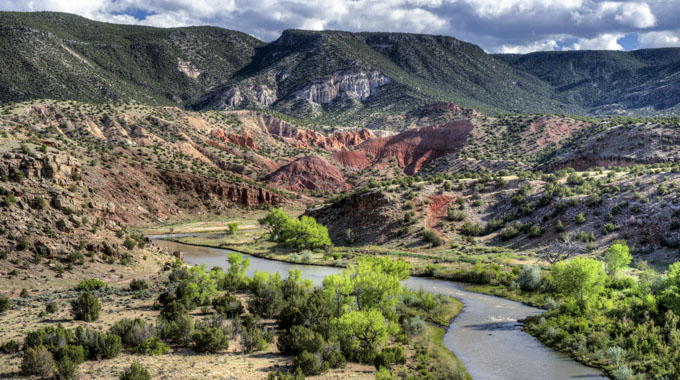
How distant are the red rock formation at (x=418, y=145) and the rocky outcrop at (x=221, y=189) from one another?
1841 inches

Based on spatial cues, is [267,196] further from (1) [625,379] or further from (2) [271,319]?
(1) [625,379]

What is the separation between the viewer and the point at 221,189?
112688 millimetres

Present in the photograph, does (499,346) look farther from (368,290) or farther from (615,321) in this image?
(368,290)

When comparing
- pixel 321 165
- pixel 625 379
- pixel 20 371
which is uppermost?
pixel 321 165

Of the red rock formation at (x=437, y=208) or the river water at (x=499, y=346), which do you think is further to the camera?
the red rock formation at (x=437, y=208)

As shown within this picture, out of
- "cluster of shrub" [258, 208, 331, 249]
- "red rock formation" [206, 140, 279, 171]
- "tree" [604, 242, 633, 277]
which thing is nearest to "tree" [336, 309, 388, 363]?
"tree" [604, 242, 633, 277]

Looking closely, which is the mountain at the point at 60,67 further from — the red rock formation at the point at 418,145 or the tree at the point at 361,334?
the tree at the point at 361,334

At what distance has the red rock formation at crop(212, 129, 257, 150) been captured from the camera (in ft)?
520

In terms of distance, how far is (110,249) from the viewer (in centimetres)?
4278

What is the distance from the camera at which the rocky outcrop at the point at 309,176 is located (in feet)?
452

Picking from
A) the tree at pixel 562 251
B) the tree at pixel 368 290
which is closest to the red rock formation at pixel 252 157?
the tree at pixel 562 251

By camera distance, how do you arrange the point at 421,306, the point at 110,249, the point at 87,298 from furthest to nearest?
the point at 110,249 < the point at 421,306 < the point at 87,298

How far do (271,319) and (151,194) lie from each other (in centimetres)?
7620

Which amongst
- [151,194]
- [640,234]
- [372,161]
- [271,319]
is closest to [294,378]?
[271,319]
